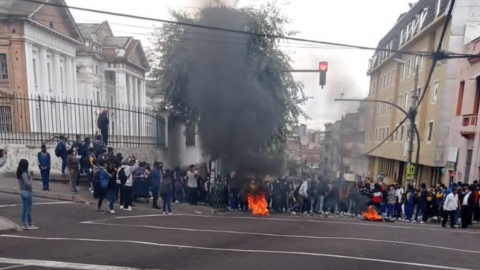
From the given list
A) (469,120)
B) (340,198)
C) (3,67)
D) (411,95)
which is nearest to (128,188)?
(340,198)

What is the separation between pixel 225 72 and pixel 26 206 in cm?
746

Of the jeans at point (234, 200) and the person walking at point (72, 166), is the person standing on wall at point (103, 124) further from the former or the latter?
the jeans at point (234, 200)

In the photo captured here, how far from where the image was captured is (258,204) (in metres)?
13.2

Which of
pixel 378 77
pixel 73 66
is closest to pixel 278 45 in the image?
pixel 378 77

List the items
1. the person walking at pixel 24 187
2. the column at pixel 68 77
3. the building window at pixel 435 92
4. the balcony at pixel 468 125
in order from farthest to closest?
the column at pixel 68 77
the building window at pixel 435 92
the balcony at pixel 468 125
the person walking at pixel 24 187

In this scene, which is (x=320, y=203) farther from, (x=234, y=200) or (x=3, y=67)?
(x=3, y=67)

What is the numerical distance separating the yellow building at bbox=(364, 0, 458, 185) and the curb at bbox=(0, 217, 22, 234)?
15721 millimetres

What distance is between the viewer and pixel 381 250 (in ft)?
24.7

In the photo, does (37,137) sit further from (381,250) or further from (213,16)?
(381,250)

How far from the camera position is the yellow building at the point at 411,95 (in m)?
21.6

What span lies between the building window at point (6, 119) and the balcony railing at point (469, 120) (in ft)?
64.3

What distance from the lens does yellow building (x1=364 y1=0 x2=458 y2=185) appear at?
2164 cm

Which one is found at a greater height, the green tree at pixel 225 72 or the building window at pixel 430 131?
the green tree at pixel 225 72

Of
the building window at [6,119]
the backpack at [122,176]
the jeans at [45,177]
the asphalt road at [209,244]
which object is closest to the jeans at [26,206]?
the asphalt road at [209,244]
